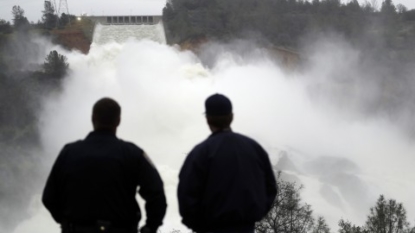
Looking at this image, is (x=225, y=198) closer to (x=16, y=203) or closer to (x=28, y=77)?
(x=16, y=203)

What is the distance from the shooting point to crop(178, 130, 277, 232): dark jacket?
4.93 metres

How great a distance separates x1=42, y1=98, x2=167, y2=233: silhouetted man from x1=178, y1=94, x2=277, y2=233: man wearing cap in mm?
229

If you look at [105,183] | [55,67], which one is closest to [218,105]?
[105,183]

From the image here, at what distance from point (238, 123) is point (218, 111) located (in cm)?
4614

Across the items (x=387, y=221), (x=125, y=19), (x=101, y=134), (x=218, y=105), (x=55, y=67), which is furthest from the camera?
(x=125, y=19)

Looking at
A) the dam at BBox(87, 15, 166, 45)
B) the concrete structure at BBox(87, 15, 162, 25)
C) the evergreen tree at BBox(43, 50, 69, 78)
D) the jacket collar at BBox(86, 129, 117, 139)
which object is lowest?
the jacket collar at BBox(86, 129, 117, 139)

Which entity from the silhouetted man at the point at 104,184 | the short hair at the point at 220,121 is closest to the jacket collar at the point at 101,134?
the silhouetted man at the point at 104,184

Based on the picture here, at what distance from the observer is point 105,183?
16.1 feet

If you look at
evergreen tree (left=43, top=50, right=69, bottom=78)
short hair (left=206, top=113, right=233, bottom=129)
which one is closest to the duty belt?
short hair (left=206, top=113, right=233, bottom=129)

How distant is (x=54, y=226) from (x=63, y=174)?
32373mm

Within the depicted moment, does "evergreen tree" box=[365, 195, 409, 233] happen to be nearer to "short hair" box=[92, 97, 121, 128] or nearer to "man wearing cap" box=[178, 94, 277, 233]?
"man wearing cap" box=[178, 94, 277, 233]

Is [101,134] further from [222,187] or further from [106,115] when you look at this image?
[222,187]

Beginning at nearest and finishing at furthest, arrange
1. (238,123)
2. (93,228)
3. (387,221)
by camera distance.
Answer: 1. (93,228)
2. (387,221)
3. (238,123)

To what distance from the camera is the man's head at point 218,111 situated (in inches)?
203
